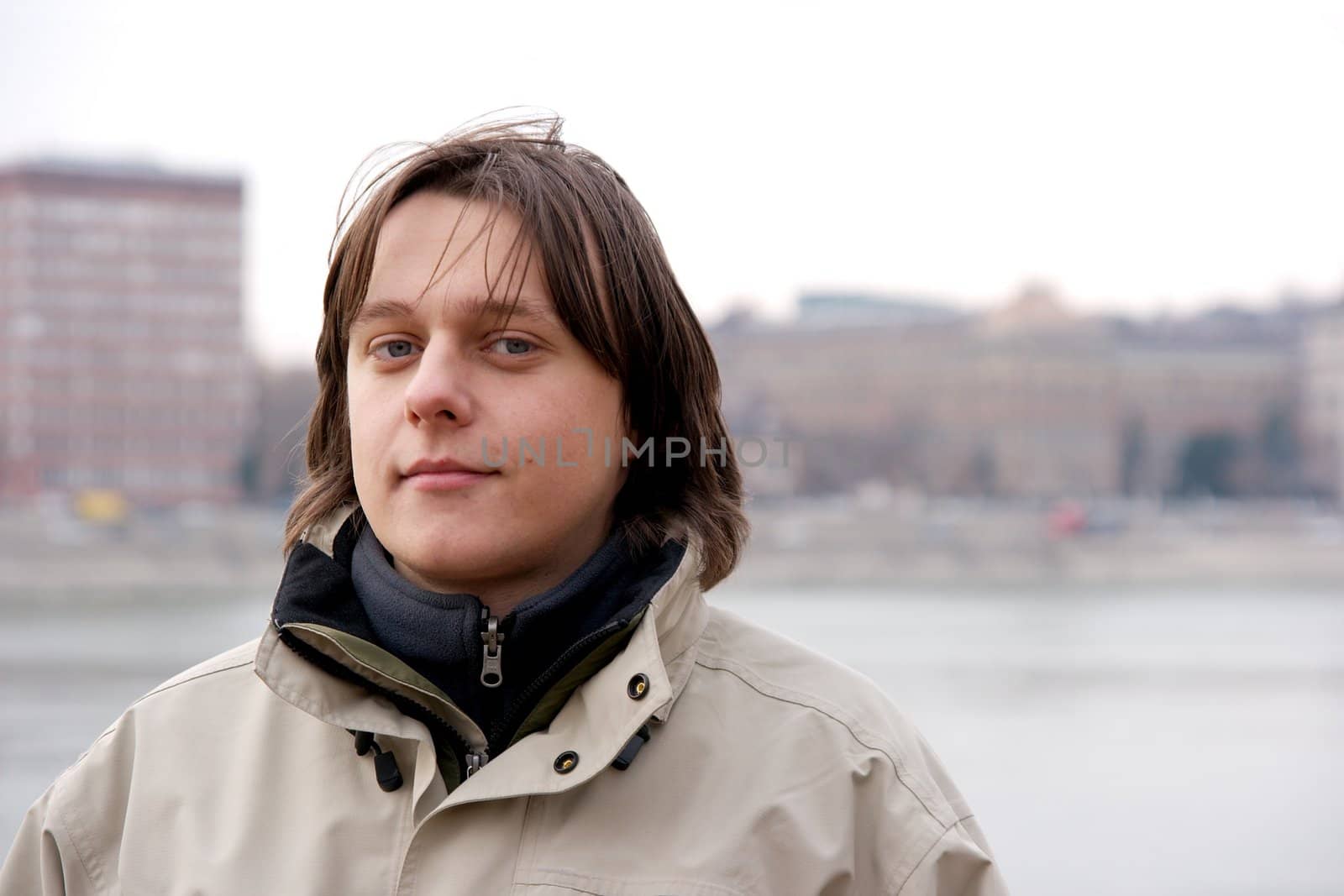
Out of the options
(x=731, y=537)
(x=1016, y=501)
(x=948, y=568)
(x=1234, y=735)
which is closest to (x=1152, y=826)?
(x=1234, y=735)

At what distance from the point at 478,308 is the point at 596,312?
3.6 inches

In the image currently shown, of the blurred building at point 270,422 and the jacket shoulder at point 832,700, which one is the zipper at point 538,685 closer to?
the jacket shoulder at point 832,700

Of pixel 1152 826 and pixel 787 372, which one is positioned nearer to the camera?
pixel 1152 826

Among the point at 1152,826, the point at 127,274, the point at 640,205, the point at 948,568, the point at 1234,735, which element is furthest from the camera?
the point at 127,274

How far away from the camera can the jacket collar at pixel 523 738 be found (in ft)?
3.41

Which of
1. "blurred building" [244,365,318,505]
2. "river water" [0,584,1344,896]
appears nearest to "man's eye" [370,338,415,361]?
"river water" [0,584,1344,896]

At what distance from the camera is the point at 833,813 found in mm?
1067

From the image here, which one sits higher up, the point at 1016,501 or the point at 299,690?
the point at 299,690

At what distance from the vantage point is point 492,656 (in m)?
1.12

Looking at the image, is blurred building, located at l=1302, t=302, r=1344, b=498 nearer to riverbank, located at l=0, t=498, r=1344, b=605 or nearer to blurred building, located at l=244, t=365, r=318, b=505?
riverbank, located at l=0, t=498, r=1344, b=605

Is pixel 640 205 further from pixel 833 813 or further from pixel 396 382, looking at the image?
pixel 833 813

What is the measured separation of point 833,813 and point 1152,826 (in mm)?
7533

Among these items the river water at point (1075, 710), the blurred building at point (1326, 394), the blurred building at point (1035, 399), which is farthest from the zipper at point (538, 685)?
the blurred building at point (1326, 394)

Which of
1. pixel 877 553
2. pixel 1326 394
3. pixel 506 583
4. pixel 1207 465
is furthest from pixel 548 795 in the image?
pixel 1326 394
